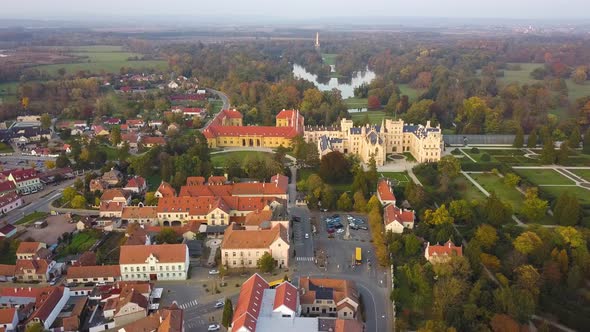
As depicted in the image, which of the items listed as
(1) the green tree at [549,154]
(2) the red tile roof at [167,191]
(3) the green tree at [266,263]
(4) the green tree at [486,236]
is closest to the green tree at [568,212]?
(4) the green tree at [486,236]

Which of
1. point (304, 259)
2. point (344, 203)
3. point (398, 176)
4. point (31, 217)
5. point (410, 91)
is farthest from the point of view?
point (410, 91)

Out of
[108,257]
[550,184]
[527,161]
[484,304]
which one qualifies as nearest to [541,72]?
[527,161]

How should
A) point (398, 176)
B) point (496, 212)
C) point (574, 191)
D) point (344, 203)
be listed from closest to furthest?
point (496, 212) < point (344, 203) < point (574, 191) < point (398, 176)

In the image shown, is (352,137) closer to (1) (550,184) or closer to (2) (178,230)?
(1) (550,184)

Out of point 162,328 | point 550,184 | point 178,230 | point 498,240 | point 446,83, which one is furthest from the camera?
point 446,83

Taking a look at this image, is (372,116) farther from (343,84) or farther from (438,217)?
(438,217)

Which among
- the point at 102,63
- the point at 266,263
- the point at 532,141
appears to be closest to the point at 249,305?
the point at 266,263

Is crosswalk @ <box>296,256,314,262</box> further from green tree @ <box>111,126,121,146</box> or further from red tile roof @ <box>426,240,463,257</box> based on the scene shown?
green tree @ <box>111,126,121,146</box>
